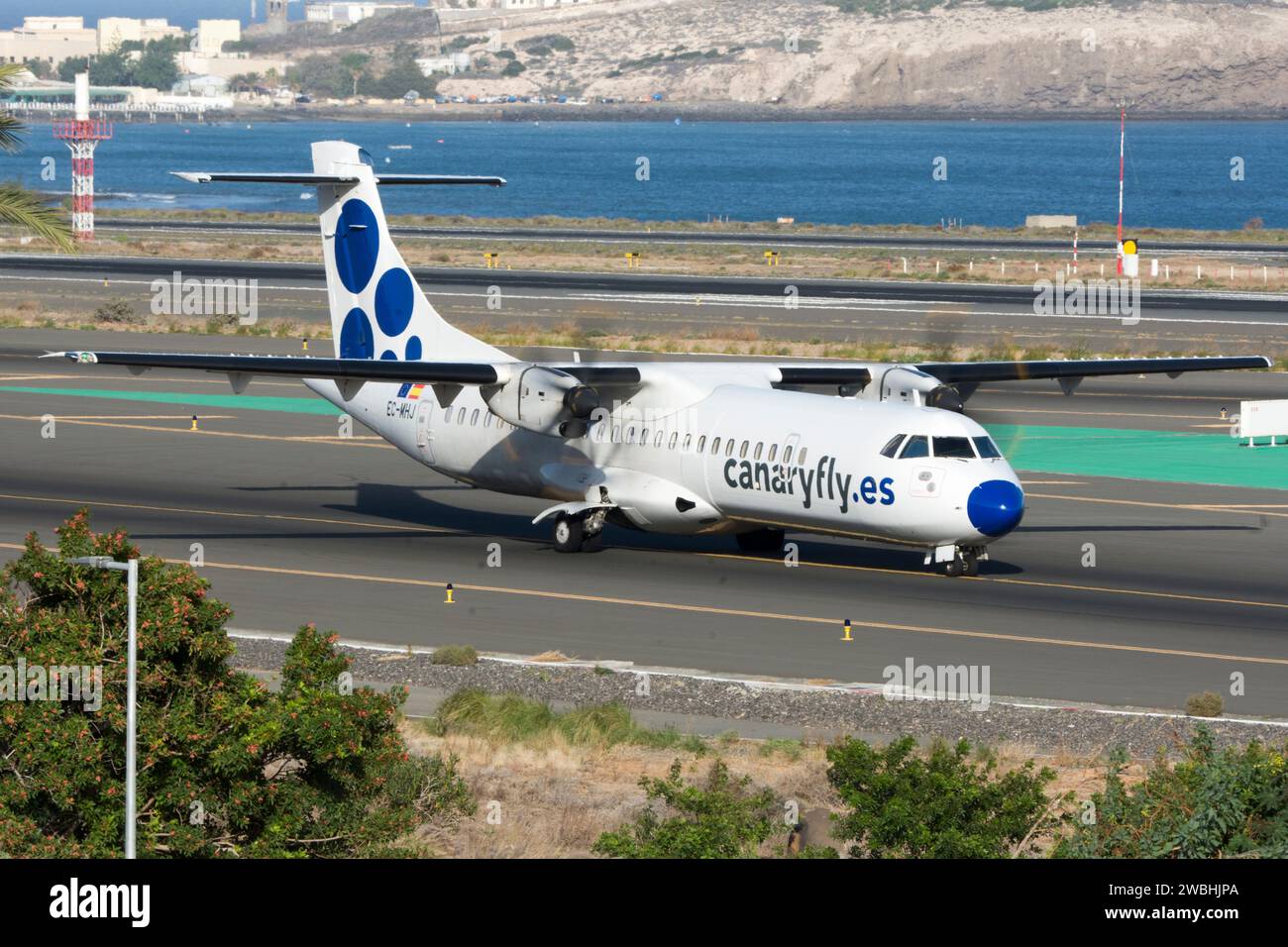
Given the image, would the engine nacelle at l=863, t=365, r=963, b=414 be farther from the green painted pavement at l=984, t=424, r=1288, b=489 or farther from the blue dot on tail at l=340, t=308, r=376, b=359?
the green painted pavement at l=984, t=424, r=1288, b=489

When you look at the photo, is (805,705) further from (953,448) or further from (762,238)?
(762,238)

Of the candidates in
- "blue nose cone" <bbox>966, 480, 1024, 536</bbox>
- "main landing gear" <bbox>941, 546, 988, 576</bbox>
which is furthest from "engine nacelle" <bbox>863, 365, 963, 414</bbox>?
"blue nose cone" <bbox>966, 480, 1024, 536</bbox>

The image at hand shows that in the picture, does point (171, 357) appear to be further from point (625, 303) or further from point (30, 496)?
point (625, 303)

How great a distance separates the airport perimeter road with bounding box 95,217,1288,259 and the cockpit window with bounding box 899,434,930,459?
77397 millimetres

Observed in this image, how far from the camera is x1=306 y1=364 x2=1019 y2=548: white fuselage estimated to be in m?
28.7

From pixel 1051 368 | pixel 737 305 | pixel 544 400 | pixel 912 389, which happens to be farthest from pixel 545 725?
pixel 737 305

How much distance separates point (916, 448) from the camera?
94.3 ft

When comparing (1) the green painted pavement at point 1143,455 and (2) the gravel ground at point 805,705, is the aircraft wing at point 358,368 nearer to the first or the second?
(2) the gravel ground at point 805,705

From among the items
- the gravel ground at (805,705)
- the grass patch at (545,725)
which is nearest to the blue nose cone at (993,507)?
the gravel ground at (805,705)

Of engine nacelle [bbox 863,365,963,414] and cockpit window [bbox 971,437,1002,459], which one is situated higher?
engine nacelle [bbox 863,365,963,414]

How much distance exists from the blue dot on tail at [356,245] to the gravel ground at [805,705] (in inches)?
477

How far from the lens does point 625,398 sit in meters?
32.6
